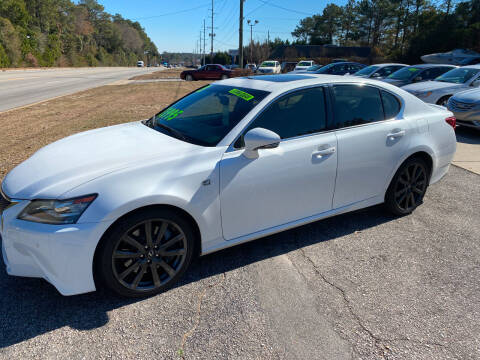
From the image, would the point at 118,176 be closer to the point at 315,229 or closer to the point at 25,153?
the point at 315,229

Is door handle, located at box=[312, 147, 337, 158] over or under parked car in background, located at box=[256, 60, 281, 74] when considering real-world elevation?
under

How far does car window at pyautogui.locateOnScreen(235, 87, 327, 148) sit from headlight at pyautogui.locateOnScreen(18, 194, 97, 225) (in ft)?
4.45

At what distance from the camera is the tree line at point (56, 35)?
52.7 m

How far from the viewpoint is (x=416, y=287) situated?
9.62ft

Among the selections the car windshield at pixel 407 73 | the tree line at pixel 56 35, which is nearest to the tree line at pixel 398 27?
the car windshield at pixel 407 73

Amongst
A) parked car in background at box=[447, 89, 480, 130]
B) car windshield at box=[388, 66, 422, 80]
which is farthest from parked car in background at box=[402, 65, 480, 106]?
car windshield at box=[388, 66, 422, 80]

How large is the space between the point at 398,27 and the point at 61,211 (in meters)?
71.6

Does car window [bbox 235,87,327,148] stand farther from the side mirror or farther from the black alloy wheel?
the black alloy wheel

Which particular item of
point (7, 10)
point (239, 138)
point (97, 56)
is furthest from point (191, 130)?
point (97, 56)

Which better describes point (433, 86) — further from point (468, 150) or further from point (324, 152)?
point (324, 152)

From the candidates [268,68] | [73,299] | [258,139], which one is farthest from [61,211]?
[268,68]

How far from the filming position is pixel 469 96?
835cm

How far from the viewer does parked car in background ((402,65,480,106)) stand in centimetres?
954

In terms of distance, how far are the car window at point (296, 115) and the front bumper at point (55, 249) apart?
1469mm
